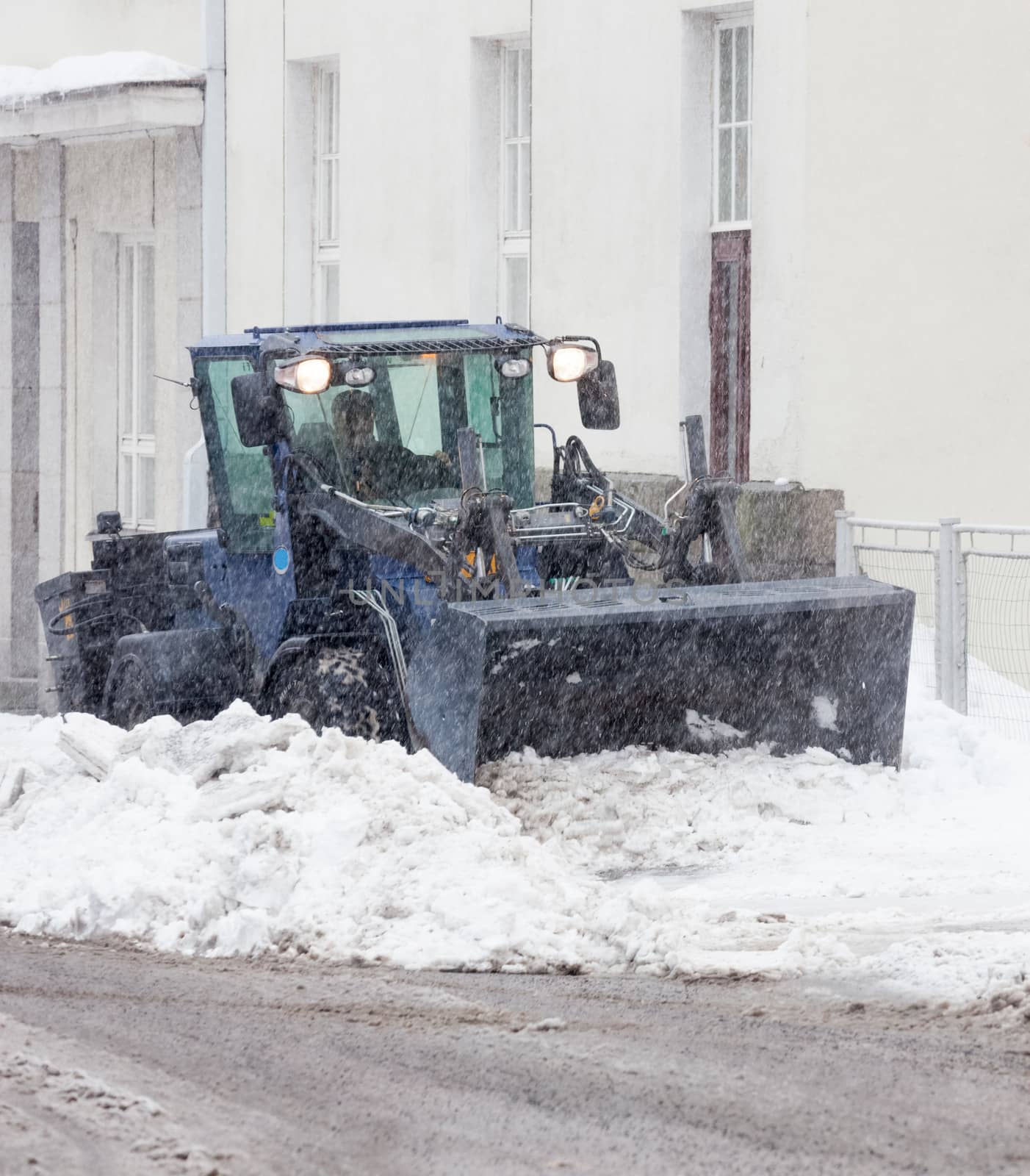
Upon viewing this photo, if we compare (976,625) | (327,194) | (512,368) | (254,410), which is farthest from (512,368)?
(327,194)

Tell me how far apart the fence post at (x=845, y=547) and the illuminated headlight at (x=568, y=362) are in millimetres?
3256

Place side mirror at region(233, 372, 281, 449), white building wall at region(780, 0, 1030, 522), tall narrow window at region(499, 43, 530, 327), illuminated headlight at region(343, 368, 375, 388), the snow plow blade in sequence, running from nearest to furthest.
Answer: the snow plow blade, side mirror at region(233, 372, 281, 449), illuminated headlight at region(343, 368, 375, 388), white building wall at region(780, 0, 1030, 522), tall narrow window at region(499, 43, 530, 327)

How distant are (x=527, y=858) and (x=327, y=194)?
508 inches

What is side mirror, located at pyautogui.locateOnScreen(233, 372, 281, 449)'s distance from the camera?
430 inches

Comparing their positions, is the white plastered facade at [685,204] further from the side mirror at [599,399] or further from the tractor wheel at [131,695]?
the tractor wheel at [131,695]

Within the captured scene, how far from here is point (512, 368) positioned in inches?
462

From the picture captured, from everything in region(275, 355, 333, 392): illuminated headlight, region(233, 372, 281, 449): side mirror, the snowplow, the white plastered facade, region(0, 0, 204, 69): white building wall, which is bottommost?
the snowplow

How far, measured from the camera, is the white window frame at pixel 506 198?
61.3ft

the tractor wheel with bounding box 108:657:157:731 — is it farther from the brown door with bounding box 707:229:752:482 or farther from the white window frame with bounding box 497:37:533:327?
the white window frame with bounding box 497:37:533:327

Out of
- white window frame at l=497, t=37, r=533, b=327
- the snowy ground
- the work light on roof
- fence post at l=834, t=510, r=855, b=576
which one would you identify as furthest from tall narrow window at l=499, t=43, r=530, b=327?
the snowy ground

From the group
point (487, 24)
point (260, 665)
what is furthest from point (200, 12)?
point (260, 665)

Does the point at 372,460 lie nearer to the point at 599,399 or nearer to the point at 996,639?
the point at 599,399

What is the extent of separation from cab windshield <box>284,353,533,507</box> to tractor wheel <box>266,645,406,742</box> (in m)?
0.90

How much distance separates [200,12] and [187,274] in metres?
2.53
